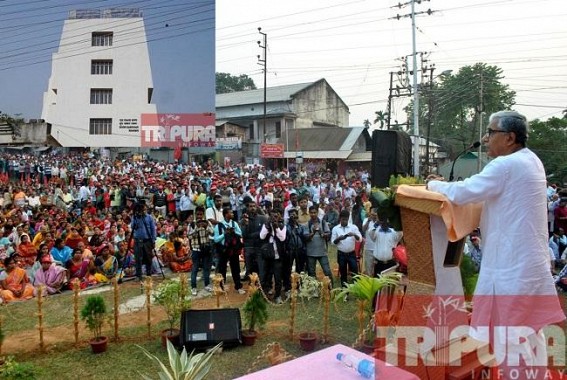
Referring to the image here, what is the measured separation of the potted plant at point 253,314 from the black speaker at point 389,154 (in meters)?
3.73

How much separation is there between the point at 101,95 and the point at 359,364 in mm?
30550

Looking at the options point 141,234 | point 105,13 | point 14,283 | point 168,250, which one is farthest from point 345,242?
point 105,13

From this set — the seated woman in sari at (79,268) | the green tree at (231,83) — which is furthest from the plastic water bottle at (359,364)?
the green tree at (231,83)

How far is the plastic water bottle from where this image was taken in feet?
6.70

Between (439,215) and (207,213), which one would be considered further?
(207,213)

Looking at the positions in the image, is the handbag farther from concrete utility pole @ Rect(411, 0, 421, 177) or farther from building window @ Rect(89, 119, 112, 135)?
building window @ Rect(89, 119, 112, 135)

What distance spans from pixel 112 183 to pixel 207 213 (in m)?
8.20

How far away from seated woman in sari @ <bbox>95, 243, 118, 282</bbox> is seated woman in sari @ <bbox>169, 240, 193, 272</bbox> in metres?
1.31

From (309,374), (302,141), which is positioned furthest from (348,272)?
(302,141)

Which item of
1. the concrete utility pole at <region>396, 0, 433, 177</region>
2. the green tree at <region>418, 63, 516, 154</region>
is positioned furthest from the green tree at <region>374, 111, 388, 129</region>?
the concrete utility pole at <region>396, 0, 433, 177</region>

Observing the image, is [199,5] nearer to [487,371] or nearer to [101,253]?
[101,253]

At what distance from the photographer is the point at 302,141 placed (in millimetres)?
36625

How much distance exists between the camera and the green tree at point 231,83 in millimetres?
63750

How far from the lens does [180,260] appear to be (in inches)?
427
